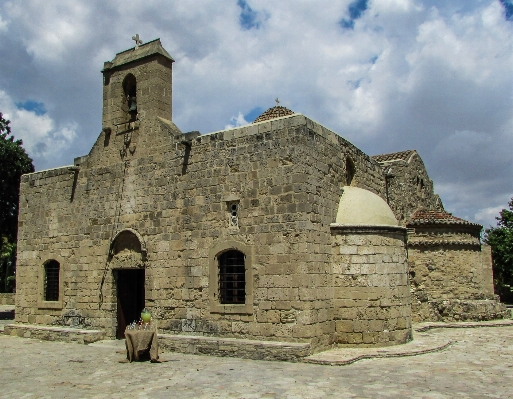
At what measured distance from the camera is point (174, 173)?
1177 cm

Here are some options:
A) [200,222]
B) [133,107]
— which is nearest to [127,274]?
[200,222]

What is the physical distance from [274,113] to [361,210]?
6.37 meters

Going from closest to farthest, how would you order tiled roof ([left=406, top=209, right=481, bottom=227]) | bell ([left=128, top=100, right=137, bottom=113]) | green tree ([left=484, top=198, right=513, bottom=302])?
bell ([left=128, top=100, right=137, bottom=113]) → tiled roof ([left=406, top=209, right=481, bottom=227]) → green tree ([left=484, top=198, right=513, bottom=302])

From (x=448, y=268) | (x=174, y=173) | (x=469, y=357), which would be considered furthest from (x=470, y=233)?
(x=174, y=173)

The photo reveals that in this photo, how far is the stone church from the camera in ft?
32.7

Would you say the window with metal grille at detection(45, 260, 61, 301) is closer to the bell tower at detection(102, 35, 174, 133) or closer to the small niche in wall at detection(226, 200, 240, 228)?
the bell tower at detection(102, 35, 174, 133)

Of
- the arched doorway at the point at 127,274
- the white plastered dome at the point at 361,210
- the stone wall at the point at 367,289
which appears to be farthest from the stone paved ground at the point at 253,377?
the white plastered dome at the point at 361,210

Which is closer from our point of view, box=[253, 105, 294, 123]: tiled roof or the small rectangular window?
the small rectangular window

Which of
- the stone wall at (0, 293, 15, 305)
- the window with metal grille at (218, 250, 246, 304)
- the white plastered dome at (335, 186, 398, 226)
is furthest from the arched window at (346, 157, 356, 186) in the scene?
the stone wall at (0, 293, 15, 305)

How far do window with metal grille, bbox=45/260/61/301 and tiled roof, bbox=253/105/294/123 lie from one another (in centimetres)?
752

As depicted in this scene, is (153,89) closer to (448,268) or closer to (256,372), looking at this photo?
(256,372)

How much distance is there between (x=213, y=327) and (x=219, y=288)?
814 mm

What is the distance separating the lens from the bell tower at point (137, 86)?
12711 mm

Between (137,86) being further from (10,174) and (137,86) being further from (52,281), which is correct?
(10,174)
